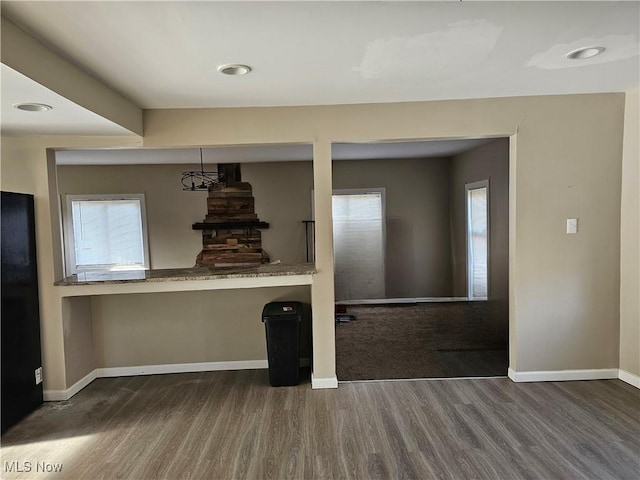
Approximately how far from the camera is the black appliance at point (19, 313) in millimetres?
2807

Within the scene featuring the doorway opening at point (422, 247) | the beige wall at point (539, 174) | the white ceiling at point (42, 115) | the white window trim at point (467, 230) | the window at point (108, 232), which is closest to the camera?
the white ceiling at point (42, 115)

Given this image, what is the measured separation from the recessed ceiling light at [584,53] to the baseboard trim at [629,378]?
8.13ft

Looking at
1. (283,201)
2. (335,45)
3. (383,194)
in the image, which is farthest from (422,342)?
(335,45)

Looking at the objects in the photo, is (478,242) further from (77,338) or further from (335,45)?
(77,338)

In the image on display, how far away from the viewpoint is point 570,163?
321 centimetres

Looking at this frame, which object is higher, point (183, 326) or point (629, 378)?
point (183, 326)

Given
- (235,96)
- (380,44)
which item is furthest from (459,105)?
(235,96)

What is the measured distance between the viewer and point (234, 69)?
2.39 meters

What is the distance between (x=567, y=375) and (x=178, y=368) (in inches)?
134

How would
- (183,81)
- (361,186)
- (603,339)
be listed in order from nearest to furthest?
(183,81), (603,339), (361,186)

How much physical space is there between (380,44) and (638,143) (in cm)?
236

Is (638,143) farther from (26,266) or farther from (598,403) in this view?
(26,266)

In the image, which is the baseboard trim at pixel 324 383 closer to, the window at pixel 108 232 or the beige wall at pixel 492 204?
the beige wall at pixel 492 204

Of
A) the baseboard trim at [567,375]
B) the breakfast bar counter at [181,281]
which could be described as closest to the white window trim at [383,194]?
the breakfast bar counter at [181,281]
